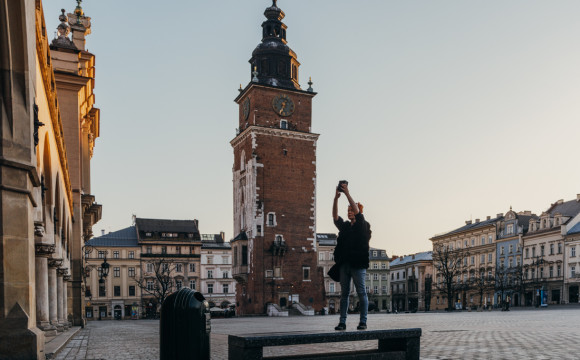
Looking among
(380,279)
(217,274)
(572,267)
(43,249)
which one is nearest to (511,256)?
(572,267)

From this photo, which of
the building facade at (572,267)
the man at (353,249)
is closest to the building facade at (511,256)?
the building facade at (572,267)

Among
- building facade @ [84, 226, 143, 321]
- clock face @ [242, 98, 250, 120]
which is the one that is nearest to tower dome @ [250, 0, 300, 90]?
clock face @ [242, 98, 250, 120]

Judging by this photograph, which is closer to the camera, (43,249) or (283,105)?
(43,249)

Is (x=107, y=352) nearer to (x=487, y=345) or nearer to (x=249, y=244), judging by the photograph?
(x=487, y=345)

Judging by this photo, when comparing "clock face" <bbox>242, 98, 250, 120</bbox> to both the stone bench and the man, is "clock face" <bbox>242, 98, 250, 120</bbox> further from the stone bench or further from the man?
the stone bench

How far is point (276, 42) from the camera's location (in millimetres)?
66938

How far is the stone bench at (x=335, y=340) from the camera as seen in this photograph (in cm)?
654

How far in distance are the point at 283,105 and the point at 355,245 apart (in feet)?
191

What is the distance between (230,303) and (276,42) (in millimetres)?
42836

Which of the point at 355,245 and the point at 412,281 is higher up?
the point at 355,245

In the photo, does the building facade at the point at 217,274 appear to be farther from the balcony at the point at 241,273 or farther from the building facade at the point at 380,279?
the building facade at the point at 380,279

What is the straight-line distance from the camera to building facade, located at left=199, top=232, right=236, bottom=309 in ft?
290

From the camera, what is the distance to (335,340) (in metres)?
7.06

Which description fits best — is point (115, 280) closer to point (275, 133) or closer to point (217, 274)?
point (217, 274)
